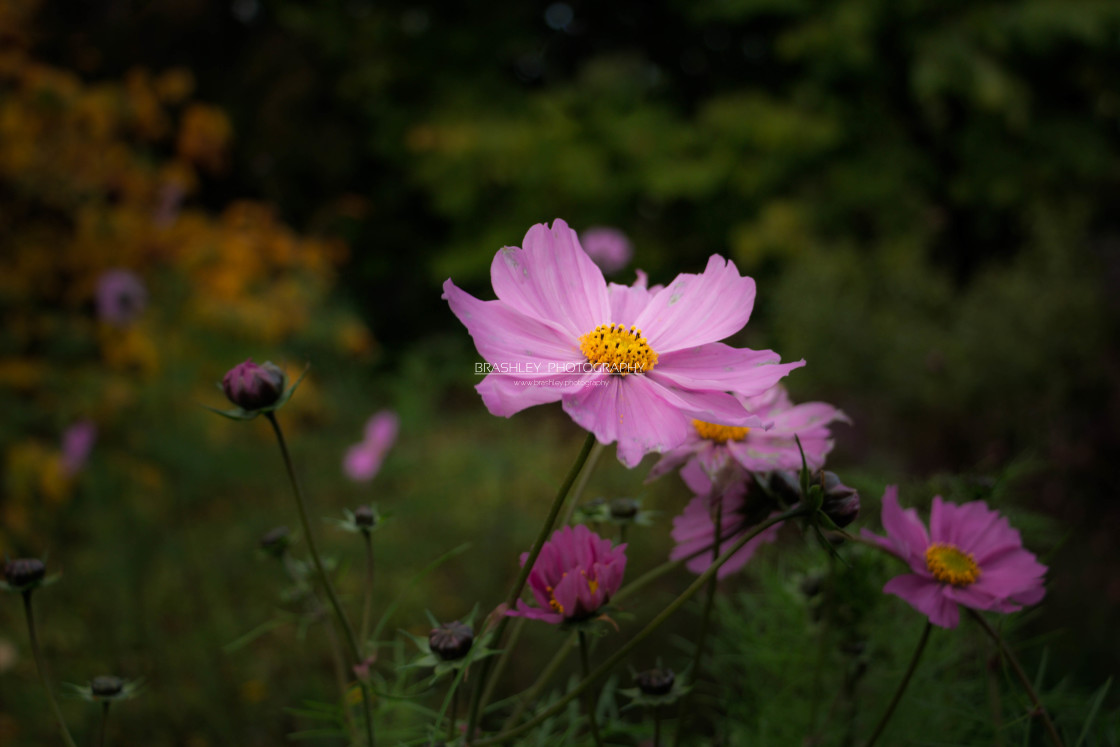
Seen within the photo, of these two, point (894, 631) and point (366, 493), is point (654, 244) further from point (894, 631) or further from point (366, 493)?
point (894, 631)

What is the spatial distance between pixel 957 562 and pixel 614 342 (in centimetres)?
21

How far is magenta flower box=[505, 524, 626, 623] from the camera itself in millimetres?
316

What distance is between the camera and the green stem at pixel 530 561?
0.27 metres

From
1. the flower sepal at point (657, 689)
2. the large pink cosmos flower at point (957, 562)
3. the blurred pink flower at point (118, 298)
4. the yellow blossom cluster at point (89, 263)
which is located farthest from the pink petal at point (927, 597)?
the blurred pink flower at point (118, 298)

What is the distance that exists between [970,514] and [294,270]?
2848 mm

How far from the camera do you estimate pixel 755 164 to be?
3.55m

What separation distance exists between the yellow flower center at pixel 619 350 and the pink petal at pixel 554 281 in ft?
0.04

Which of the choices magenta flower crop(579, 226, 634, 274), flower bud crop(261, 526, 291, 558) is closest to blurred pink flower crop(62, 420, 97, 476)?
magenta flower crop(579, 226, 634, 274)

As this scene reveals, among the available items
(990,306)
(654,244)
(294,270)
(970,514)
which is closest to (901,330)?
(990,306)

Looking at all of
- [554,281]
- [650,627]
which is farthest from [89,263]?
[650,627]

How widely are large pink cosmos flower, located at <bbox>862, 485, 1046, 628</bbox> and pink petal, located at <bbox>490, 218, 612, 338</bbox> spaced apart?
0.55ft

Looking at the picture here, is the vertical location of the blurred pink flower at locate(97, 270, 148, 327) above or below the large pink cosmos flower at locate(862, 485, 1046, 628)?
above

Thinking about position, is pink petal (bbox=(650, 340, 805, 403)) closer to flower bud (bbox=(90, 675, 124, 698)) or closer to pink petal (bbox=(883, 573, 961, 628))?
pink petal (bbox=(883, 573, 961, 628))

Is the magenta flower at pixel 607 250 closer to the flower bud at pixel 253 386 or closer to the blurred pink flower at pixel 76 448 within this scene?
the blurred pink flower at pixel 76 448
